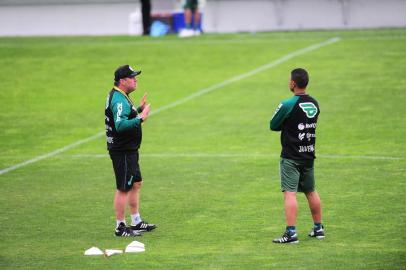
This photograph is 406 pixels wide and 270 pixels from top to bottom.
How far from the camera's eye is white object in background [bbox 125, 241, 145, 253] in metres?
11.0

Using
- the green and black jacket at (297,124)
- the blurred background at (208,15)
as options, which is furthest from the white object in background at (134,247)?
the blurred background at (208,15)

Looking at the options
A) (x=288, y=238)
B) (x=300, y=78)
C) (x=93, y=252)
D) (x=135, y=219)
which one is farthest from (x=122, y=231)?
(x=300, y=78)

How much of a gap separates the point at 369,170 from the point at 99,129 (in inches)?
289

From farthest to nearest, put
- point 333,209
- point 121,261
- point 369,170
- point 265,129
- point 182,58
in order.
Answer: point 182,58
point 265,129
point 369,170
point 333,209
point 121,261

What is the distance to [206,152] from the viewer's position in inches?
731

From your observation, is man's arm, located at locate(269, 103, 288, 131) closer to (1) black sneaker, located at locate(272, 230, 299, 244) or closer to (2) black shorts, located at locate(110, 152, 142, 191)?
(1) black sneaker, located at locate(272, 230, 299, 244)

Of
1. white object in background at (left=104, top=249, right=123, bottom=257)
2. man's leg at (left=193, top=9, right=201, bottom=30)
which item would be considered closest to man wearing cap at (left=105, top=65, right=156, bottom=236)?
white object in background at (left=104, top=249, right=123, bottom=257)

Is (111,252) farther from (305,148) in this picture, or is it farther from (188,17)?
(188,17)

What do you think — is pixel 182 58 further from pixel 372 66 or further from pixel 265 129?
pixel 265 129

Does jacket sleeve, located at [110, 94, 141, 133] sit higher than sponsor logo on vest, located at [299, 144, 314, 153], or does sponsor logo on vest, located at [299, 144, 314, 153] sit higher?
jacket sleeve, located at [110, 94, 141, 133]

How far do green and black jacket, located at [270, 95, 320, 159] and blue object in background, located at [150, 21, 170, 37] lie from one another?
22.5 metres

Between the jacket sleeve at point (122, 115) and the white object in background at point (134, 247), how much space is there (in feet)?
4.52

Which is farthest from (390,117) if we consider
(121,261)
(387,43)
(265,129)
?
(121,261)

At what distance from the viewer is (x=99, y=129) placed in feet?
70.3
